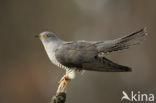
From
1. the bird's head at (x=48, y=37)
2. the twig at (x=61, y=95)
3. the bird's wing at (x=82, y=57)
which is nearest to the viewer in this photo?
the twig at (x=61, y=95)

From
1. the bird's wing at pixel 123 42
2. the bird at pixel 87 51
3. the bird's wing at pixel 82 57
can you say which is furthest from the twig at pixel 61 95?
the bird's wing at pixel 123 42

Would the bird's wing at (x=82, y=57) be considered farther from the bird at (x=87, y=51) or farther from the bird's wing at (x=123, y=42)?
the bird's wing at (x=123, y=42)

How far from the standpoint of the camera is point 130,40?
5367mm

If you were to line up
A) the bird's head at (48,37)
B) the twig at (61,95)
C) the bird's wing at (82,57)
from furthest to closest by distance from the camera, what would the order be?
the bird's head at (48,37)
the bird's wing at (82,57)
the twig at (61,95)

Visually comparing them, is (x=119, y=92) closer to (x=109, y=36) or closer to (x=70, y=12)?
(x=109, y=36)

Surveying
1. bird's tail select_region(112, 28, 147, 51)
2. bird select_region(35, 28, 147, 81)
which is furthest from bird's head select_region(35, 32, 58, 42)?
bird's tail select_region(112, 28, 147, 51)

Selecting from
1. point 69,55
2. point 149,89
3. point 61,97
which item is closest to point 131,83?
point 149,89

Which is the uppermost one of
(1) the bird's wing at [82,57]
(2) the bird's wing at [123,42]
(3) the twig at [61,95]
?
(2) the bird's wing at [123,42]

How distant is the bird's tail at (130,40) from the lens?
534 centimetres

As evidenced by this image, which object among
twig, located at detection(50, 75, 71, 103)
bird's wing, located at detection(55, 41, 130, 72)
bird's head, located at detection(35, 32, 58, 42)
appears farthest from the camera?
bird's head, located at detection(35, 32, 58, 42)

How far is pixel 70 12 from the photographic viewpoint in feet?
46.8

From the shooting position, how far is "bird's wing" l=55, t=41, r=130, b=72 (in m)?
5.31

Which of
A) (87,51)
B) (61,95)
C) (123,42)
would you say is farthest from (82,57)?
(61,95)

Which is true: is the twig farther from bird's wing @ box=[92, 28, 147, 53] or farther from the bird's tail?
the bird's tail
